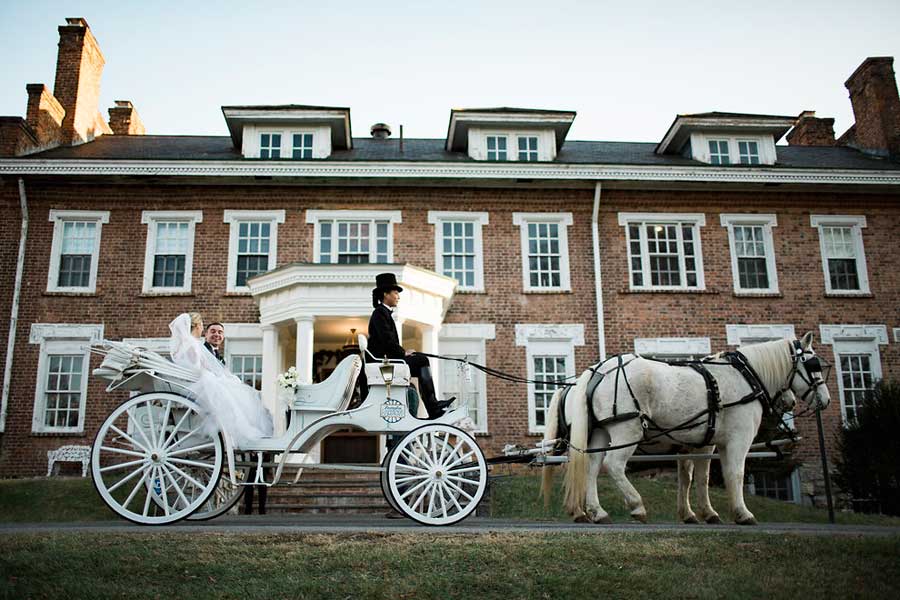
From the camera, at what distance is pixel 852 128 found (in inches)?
862

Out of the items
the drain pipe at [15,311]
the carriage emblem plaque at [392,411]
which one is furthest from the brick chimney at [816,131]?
the drain pipe at [15,311]

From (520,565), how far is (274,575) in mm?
1716

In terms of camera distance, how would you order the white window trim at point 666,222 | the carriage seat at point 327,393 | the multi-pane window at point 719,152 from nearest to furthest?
the carriage seat at point 327,393, the white window trim at point 666,222, the multi-pane window at point 719,152

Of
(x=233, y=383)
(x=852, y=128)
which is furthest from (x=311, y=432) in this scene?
(x=852, y=128)

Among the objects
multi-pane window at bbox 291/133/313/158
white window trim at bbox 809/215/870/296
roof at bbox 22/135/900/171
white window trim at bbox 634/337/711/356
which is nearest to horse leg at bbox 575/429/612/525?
white window trim at bbox 634/337/711/356

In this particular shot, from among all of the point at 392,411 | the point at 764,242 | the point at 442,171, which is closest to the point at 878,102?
the point at 764,242

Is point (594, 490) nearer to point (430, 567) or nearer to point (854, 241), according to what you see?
point (430, 567)

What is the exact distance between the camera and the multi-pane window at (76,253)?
1653 centimetres

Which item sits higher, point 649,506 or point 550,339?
point 550,339

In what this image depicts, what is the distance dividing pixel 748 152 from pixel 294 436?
15401 mm

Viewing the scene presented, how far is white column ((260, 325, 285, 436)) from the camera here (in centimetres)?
1453

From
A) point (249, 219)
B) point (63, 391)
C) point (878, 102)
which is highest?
point (878, 102)

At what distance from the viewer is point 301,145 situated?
59.2 ft

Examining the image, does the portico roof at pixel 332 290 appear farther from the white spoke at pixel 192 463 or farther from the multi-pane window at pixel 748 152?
the multi-pane window at pixel 748 152
